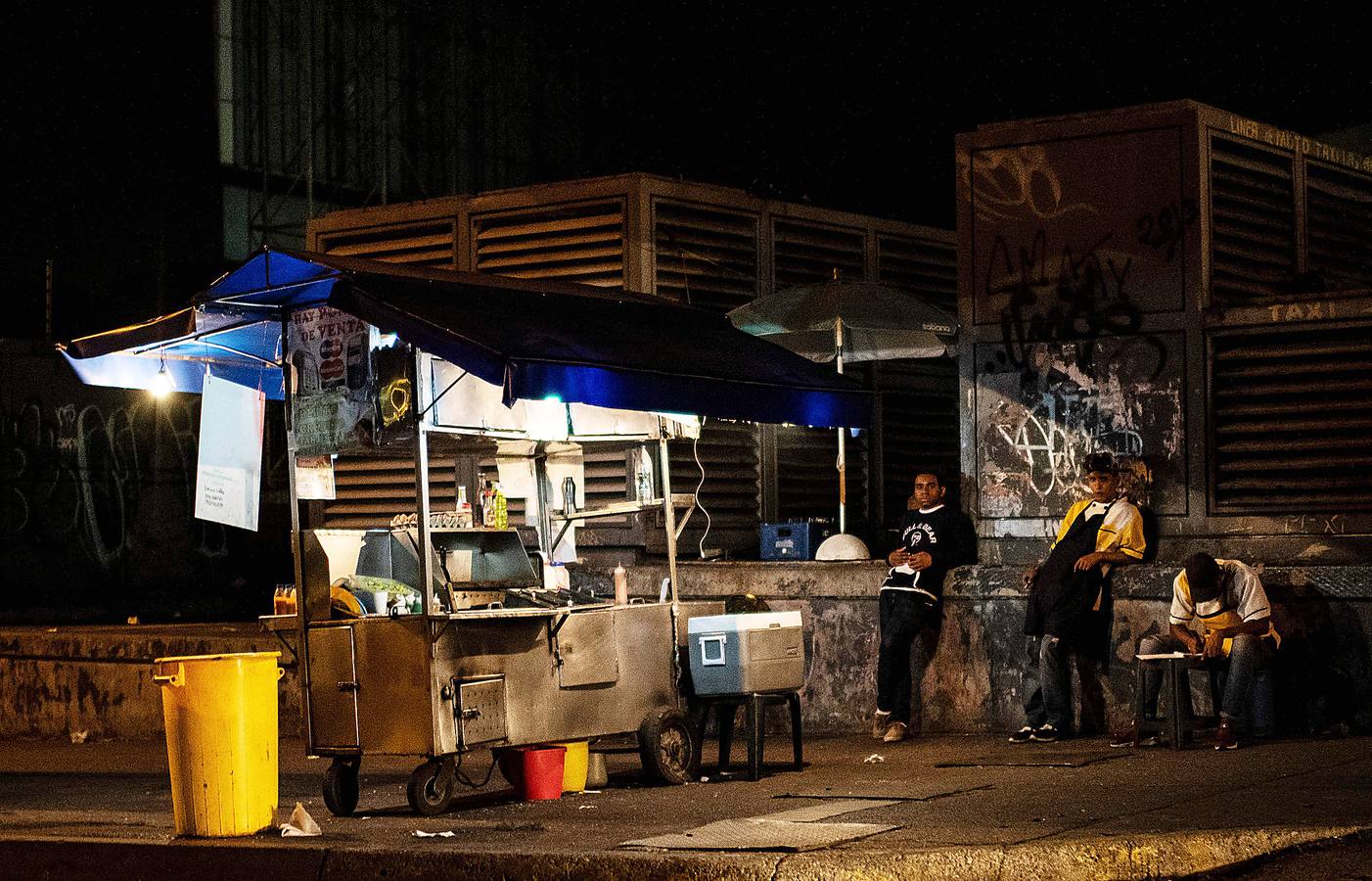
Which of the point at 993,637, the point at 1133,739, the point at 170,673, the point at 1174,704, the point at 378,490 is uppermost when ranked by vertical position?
the point at 378,490

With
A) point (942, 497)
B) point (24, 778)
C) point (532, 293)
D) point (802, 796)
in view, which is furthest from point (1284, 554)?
point (24, 778)

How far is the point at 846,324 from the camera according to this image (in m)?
14.0

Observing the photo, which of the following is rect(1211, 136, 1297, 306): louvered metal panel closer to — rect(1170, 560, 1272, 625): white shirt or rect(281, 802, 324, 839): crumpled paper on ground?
rect(1170, 560, 1272, 625): white shirt

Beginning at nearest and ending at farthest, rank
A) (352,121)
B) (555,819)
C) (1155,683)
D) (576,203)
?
(555,819), (1155,683), (576,203), (352,121)

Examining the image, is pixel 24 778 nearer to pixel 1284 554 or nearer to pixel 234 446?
pixel 234 446

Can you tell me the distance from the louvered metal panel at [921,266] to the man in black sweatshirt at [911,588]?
492 centimetres

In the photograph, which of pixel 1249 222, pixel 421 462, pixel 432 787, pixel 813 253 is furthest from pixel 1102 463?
pixel 813 253

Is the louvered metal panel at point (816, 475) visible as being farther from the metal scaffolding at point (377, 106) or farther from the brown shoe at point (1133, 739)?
the metal scaffolding at point (377, 106)

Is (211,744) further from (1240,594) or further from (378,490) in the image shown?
(378,490)

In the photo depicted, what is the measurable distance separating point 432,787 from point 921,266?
9301 mm

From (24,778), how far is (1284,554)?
8.35m

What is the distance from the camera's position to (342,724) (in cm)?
961

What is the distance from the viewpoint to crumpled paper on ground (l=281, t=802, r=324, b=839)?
8.60 metres

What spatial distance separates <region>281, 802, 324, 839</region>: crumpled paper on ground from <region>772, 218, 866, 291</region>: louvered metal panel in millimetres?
8264
